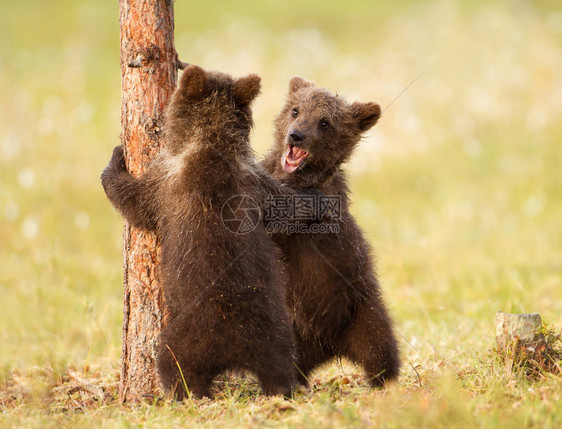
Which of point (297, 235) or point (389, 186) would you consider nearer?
point (297, 235)

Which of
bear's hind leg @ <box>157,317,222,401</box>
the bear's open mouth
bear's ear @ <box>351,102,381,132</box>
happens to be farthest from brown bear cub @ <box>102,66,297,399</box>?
bear's ear @ <box>351,102,381,132</box>

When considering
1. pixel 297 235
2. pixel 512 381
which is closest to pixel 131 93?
pixel 297 235

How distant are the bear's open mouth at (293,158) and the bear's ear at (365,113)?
76cm

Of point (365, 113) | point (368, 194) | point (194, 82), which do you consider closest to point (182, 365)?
point (194, 82)

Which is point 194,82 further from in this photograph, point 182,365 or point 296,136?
point 182,365

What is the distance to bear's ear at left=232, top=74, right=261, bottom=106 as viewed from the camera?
4.49 meters

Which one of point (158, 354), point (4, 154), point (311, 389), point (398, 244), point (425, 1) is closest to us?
point (158, 354)

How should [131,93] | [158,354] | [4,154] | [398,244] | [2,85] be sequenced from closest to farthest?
[158,354] < [131,93] < [398,244] < [4,154] < [2,85]

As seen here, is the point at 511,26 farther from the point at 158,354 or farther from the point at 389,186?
the point at 158,354

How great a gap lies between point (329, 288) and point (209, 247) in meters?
1.42

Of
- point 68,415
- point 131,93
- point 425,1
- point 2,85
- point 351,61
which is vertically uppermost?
point 425,1

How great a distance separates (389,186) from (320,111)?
306 inches

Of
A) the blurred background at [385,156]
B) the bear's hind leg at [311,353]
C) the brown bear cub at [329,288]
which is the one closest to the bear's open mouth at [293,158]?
the brown bear cub at [329,288]

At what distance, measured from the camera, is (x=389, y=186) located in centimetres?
1331
